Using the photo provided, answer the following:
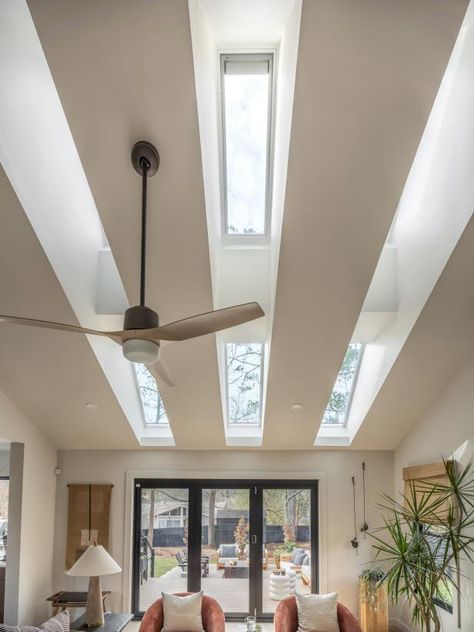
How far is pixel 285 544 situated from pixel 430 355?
367cm

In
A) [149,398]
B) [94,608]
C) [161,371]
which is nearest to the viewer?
[161,371]

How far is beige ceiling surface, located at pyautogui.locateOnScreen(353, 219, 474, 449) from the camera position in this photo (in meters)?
3.80

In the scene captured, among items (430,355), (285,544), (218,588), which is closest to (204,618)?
(218,588)

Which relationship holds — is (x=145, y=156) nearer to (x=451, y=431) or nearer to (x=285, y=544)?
(x=451, y=431)

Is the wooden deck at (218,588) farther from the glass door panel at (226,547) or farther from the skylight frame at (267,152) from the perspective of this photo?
the skylight frame at (267,152)

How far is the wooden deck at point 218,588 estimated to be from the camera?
289 inches

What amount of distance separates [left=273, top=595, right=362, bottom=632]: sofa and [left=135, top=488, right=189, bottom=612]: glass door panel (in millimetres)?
1952

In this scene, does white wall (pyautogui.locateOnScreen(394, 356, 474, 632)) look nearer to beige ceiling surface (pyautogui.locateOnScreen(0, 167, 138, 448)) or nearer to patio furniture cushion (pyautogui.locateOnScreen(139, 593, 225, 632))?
patio furniture cushion (pyautogui.locateOnScreen(139, 593, 225, 632))

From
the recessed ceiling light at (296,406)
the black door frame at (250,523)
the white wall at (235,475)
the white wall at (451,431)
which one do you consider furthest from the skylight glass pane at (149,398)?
the white wall at (451,431)

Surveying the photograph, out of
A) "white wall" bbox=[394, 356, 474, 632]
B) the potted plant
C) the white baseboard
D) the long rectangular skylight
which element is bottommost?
the white baseboard

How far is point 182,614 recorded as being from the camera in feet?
18.9

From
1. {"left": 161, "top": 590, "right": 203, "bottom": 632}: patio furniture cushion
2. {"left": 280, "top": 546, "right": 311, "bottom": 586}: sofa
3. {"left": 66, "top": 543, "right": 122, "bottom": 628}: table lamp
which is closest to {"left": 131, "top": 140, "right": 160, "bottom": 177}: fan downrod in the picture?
{"left": 66, "top": 543, "right": 122, "bottom": 628}: table lamp

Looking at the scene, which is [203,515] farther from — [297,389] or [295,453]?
[297,389]

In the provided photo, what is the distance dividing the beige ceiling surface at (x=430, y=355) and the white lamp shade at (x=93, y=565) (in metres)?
3.07
